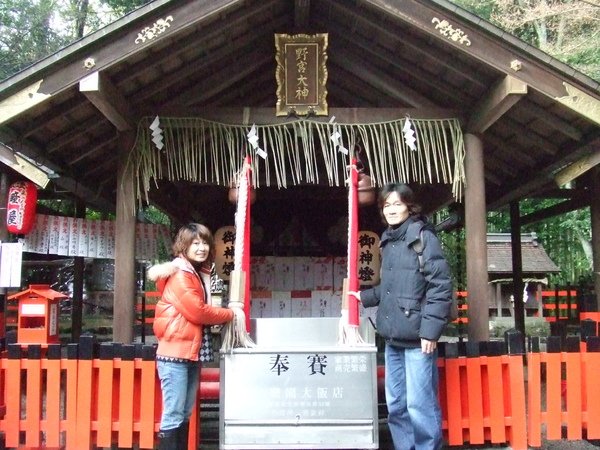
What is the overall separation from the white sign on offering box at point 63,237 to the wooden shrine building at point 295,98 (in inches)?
38.6

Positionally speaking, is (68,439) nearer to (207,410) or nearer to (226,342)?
(226,342)

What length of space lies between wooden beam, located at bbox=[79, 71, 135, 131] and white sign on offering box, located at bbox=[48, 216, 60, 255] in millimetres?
2386

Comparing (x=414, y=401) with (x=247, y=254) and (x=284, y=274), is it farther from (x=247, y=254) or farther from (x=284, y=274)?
(x=284, y=274)

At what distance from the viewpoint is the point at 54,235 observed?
7266 millimetres

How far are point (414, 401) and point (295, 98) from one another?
10.1ft

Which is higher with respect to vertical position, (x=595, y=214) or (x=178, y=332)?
(x=595, y=214)

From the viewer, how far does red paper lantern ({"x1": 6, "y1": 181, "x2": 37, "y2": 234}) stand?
20.6 ft

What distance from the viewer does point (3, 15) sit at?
727 inches

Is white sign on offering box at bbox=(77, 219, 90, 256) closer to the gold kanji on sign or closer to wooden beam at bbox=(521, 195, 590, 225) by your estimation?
the gold kanji on sign

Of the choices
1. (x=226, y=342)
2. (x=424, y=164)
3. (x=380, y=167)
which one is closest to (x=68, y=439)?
(x=226, y=342)

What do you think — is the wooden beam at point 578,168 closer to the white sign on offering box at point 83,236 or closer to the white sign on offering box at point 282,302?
the white sign on offering box at point 282,302

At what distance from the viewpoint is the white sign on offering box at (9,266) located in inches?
217

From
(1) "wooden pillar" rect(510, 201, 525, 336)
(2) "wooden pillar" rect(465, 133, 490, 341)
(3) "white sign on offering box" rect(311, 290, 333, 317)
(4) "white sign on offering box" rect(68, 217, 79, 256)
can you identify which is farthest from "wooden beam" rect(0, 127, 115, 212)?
(1) "wooden pillar" rect(510, 201, 525, 336)

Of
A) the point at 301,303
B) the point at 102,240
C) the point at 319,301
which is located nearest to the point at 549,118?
the point at 319,301
